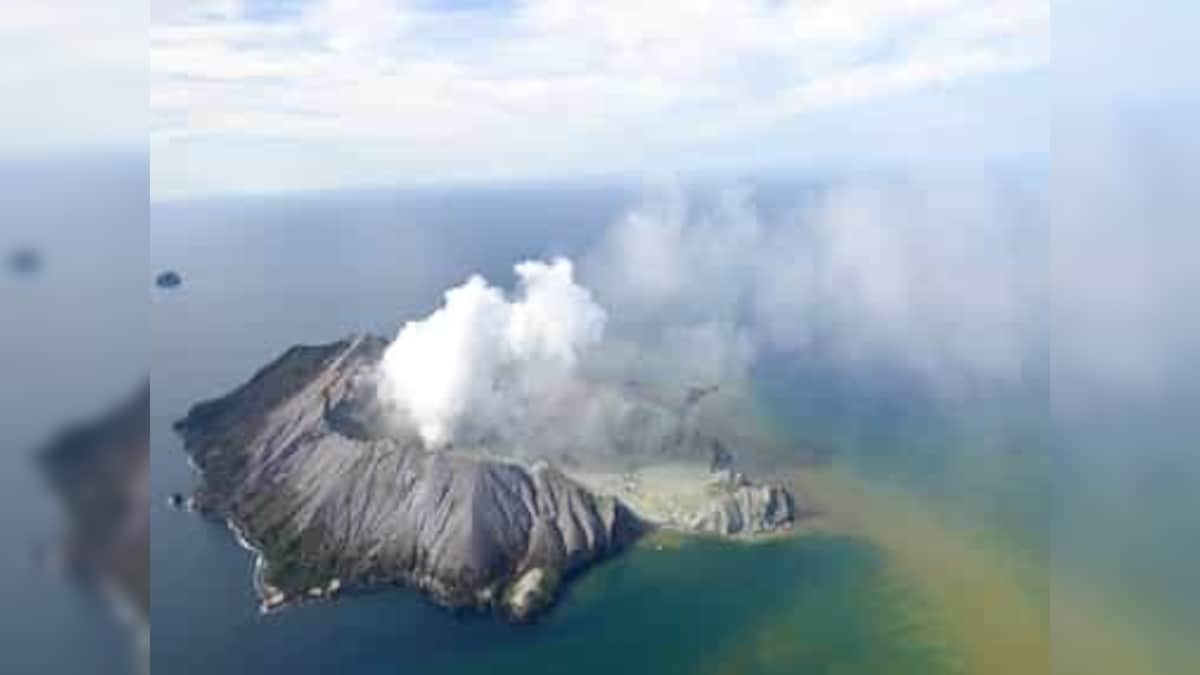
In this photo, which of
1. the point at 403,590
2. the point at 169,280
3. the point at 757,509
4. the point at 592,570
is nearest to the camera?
the point at 169,280

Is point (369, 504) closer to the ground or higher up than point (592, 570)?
higher up

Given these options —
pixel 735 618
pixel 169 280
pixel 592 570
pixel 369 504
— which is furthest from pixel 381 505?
pixel 169 280

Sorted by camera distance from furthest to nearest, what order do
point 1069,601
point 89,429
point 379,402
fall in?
point 379,402
point 1069,601
point 89,429

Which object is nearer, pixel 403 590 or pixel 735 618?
pixel 735 618

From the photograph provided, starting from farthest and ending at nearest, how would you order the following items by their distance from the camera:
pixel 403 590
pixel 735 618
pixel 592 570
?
pixel 592 570 → pixel 403 590 → pixel 735 618

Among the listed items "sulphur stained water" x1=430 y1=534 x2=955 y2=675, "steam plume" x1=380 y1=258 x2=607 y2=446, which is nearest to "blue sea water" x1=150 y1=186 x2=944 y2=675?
"sulphur stained water" x1=430 y1=534 x2=955 y2=675

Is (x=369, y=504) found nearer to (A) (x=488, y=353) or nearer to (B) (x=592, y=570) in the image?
(A) (x=488, y=353)

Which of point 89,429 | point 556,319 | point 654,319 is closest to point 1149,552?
point 654,319

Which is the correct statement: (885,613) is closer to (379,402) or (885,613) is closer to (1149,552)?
(1149,552)

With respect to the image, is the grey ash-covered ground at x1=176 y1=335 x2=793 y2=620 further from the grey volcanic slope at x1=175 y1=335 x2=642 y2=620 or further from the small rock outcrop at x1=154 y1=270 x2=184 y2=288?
the small rock outcrop at x1=154 y1=270 x2=184 y2=288
